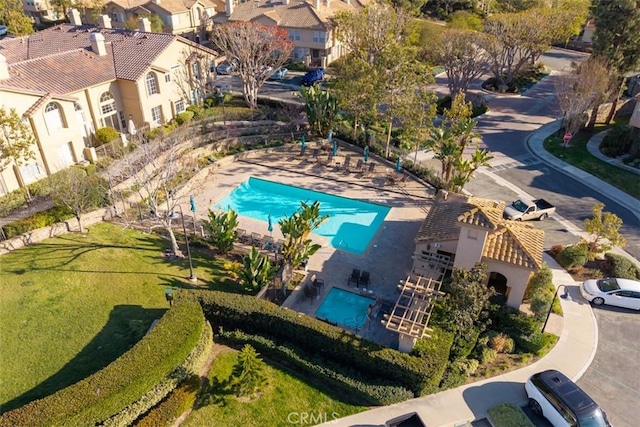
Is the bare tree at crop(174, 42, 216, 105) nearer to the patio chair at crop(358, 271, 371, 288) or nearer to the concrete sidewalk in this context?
the patio chair at crop(358, 271, 371, 288)

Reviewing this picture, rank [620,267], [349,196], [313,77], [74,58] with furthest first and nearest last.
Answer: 1. [313,77]
2. [74,58]
3. [349,196]
4. [620,267]

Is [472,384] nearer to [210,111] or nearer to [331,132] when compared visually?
[331,132]

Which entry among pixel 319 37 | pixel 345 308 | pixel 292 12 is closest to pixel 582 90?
pixel 345 308

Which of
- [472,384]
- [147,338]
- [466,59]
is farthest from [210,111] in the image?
[472,384]

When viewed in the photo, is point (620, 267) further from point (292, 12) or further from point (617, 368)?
point (292, 12)

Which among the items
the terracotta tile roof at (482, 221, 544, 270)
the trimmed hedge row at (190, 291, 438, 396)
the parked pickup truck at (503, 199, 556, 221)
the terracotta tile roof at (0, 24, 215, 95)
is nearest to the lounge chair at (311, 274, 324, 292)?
the trimmed hedge row at (190, 291, 438, 396)

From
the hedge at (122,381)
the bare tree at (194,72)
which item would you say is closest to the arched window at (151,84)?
the bare tree at (194,72)

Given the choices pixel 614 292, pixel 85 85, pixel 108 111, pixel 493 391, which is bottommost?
pixel 493 391
